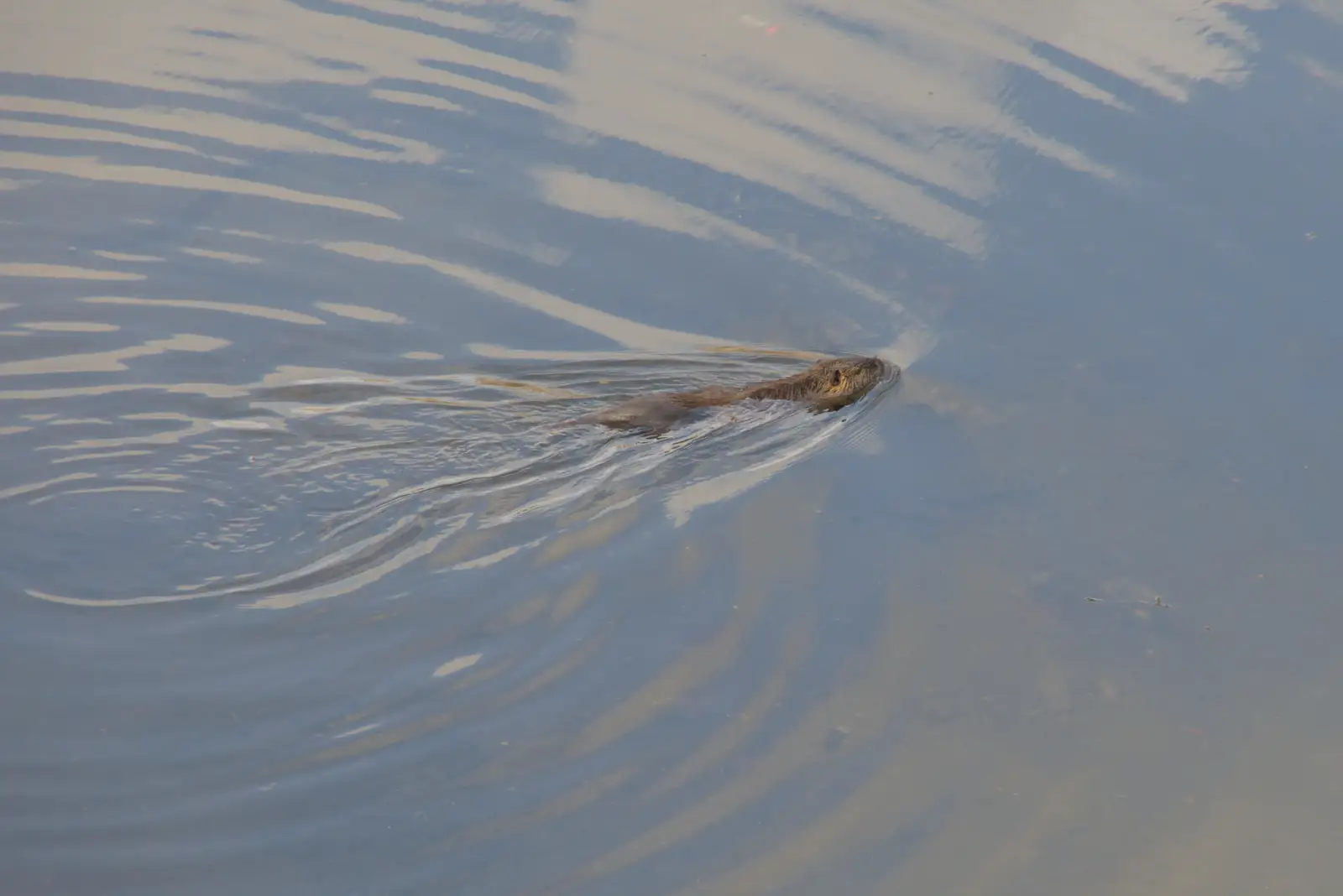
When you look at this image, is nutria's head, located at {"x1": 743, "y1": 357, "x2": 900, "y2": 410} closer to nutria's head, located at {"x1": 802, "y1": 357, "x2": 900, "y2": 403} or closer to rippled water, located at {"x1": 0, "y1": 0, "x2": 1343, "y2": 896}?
nutria's head, located at {"x1": 802, "y1": 357, "x2": 900, "y2": 403}

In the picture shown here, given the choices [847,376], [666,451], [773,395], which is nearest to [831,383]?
[847,376]

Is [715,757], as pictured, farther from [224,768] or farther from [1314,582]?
[1314,582]

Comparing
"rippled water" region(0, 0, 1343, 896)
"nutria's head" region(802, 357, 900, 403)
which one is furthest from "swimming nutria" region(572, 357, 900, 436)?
"rippled water" region(0, 0, 1343, 896)

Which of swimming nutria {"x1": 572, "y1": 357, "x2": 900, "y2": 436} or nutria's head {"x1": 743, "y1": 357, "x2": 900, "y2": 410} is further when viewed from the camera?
nutria's head {"x1": 743, "y1": 357, "x2": 900, "y2": 410}

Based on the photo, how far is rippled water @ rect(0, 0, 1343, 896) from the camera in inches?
193

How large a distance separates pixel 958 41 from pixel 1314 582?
476 centimetres

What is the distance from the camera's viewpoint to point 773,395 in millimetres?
7059

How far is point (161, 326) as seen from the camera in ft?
23.1

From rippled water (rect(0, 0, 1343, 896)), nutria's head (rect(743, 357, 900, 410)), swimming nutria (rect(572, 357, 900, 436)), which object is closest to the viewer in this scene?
rippled water (rect(0, 0, 1343, 896))

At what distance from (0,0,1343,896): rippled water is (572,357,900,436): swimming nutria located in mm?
105

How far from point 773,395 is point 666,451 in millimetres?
642

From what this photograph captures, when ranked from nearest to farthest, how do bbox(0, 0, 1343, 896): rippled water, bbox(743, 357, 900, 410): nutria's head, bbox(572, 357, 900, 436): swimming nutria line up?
bbox(0, 0, 1343, 896): rippled water
bbox(572, 357, 900, 436): swimming nutria
bbox(743, 357, 900, 410): nutria's head

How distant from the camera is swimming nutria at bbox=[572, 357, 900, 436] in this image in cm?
679

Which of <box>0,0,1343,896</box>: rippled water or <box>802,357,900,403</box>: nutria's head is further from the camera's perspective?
<box>802,357,900,403</box>: nutria's head
